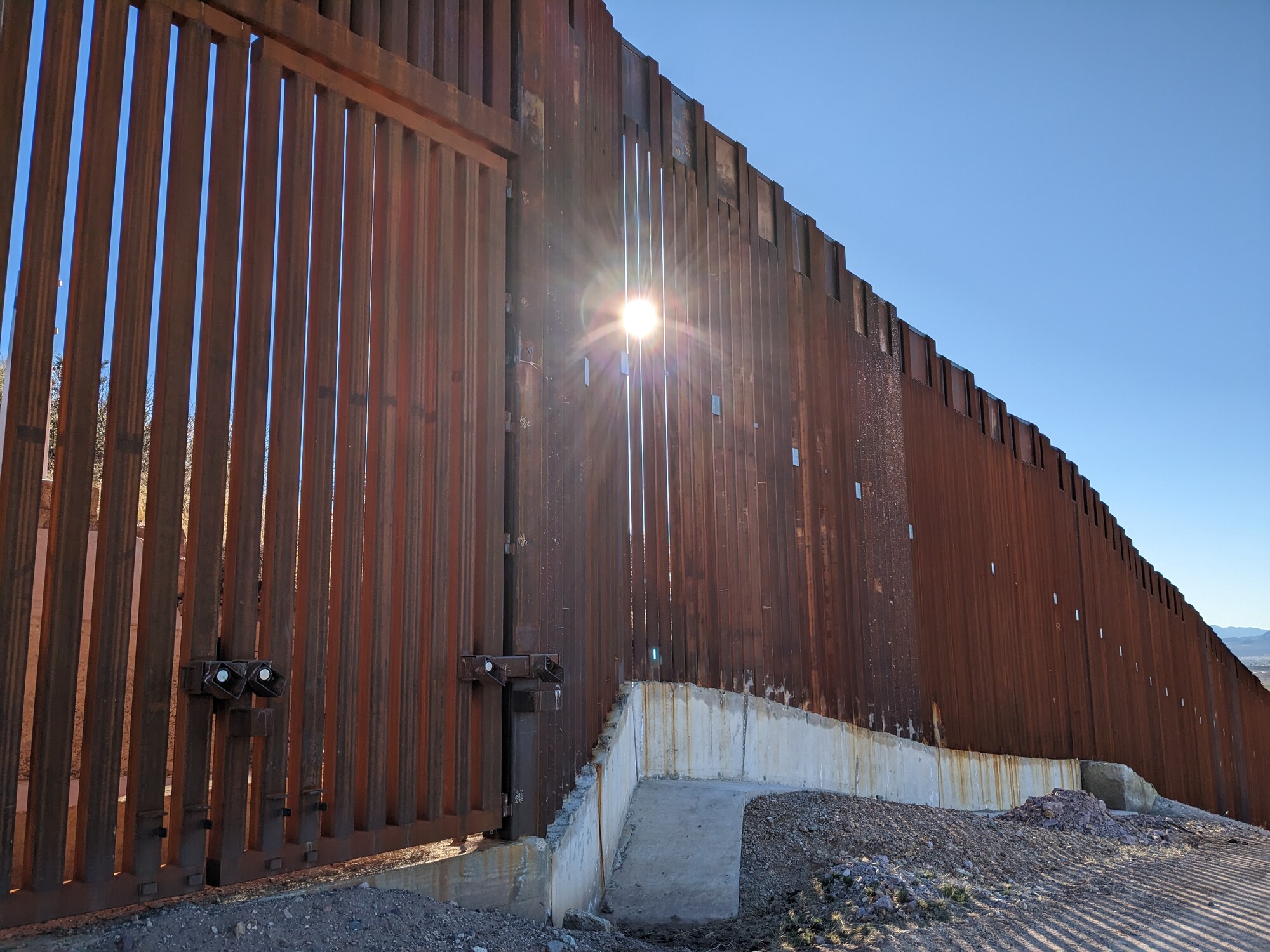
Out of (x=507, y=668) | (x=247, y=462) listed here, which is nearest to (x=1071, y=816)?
(x=507, y=668)

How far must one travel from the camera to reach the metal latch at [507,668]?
5172mm

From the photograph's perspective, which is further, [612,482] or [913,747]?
[913,747]

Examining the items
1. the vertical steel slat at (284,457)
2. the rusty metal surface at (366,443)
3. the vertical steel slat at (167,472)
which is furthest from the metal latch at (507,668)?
the vertical steel slat at (167,472)

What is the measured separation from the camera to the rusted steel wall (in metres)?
6.11

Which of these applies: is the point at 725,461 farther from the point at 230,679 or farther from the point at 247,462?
the point at 230,679

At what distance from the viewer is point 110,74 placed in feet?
12.6

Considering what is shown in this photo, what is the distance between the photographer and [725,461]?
30.0 feet

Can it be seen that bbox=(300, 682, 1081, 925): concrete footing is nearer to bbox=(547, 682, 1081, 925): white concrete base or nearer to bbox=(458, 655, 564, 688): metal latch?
bbox=(547, 682, 1081, 925): white concrete base

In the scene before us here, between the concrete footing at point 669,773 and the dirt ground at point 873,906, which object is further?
the concrete footing at point 669,773

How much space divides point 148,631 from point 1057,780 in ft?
55.9

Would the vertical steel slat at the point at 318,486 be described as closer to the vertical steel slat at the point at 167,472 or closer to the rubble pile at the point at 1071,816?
the vertical steel slat at the point at 167,472

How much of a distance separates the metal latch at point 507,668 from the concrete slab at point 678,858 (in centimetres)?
135

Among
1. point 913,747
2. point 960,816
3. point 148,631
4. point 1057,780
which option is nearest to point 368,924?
point 148,631

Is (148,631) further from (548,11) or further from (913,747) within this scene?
(913,747)
